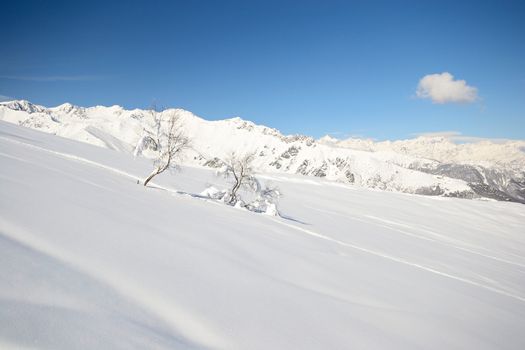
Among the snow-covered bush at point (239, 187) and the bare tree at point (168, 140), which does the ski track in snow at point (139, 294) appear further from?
the snow-covered bush at point (239, 187)

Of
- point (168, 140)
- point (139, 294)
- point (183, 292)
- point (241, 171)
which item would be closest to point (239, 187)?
point (241, 171)

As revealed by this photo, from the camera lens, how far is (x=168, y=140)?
26156 mm

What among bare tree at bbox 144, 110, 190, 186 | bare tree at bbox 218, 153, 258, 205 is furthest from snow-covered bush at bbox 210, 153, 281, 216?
bare tree at bbox 144, 110, 190, 186

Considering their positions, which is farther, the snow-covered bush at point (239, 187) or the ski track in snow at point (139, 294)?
the snow-covered bush at point (239, 187)

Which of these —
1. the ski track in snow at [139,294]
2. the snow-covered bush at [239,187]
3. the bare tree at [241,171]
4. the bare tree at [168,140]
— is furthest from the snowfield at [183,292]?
the bare tree at [241,171]

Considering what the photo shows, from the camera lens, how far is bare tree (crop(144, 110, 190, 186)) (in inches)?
992

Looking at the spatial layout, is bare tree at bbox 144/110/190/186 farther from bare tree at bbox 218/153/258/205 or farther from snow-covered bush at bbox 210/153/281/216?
bare tree at bbox 218/153/258/205

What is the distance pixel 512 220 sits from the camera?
7762 cm

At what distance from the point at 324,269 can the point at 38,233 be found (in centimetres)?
875

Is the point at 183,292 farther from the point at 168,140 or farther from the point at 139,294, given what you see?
the point at 168,140

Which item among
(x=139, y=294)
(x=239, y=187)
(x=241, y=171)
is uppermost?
(x=241, y=171)

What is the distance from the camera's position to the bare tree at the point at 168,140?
82.6 ft

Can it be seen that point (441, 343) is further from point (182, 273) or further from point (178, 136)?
point (178, 136)

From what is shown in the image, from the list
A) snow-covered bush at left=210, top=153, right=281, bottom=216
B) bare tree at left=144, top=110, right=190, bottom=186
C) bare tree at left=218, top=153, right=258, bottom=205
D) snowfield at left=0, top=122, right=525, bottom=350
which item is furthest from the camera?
bare tree at left=218, top=153, right=258, bottom=205
